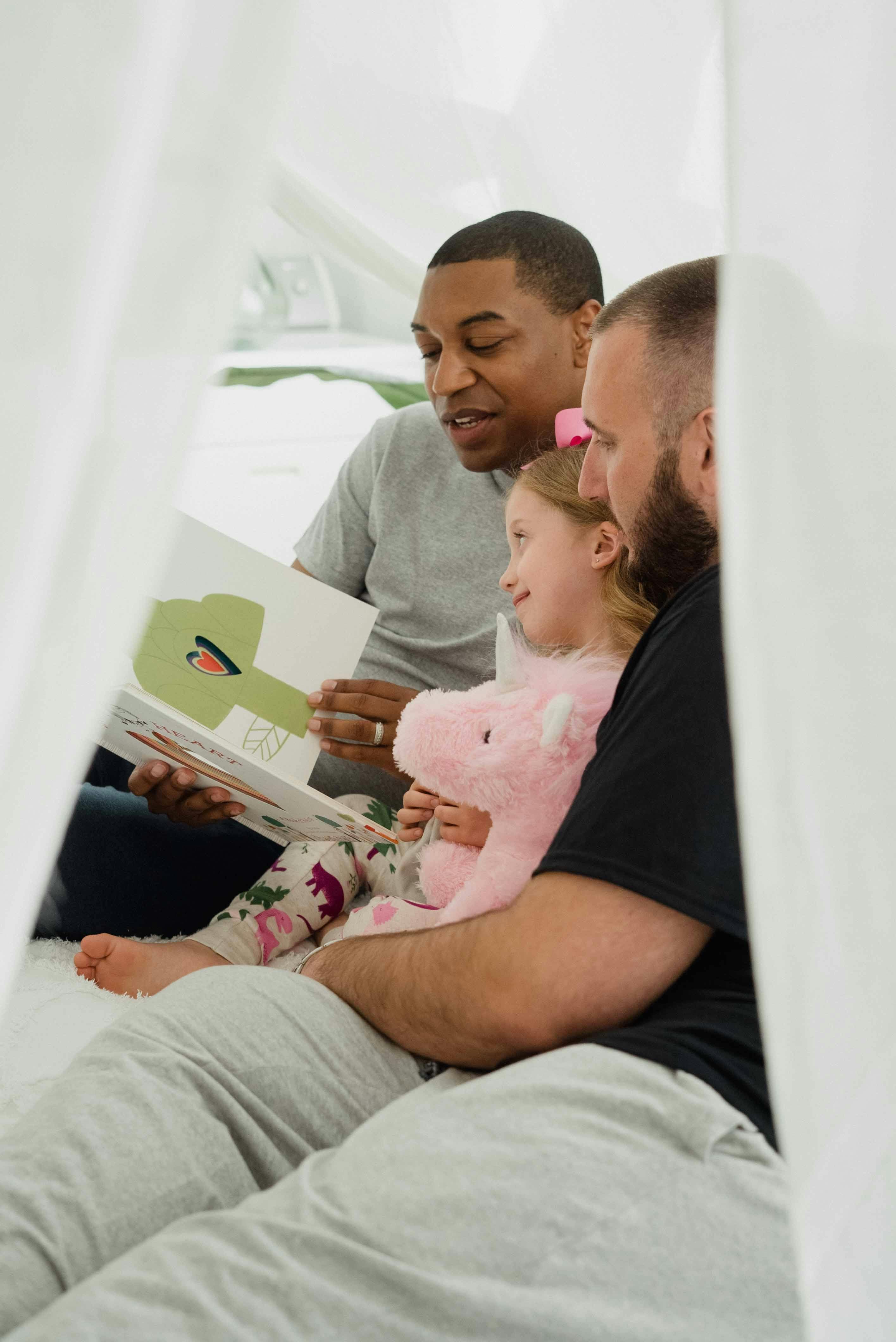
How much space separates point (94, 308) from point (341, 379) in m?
2.77

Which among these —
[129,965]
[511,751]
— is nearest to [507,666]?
[511,751]

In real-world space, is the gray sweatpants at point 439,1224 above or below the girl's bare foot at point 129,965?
above

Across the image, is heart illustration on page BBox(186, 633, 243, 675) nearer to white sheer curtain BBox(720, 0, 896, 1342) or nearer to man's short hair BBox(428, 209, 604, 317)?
man's short hair BBox(428, 209, 604, 317)

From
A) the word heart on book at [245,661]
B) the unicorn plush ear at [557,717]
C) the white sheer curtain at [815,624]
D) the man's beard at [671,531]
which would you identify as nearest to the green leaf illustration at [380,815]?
the word heart on book at [245,661]

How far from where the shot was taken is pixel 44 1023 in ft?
3.31

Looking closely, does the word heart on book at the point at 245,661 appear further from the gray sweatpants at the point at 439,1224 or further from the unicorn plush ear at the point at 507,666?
the gray sweatpants at the point at 439,1224

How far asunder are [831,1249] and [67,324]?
19.5 inches

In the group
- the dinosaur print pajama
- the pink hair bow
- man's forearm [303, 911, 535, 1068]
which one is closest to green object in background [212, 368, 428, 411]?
the pink hair bow

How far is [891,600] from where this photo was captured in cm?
46

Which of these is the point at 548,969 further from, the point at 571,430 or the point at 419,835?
the point at 571,430

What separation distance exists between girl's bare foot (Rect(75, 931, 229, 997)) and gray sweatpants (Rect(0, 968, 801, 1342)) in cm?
44

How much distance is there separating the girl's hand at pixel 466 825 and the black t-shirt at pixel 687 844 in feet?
1.29

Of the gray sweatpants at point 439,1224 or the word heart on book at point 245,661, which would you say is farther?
the word heart on book at point 245,661

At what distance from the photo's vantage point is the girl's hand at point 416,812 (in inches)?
46.0
